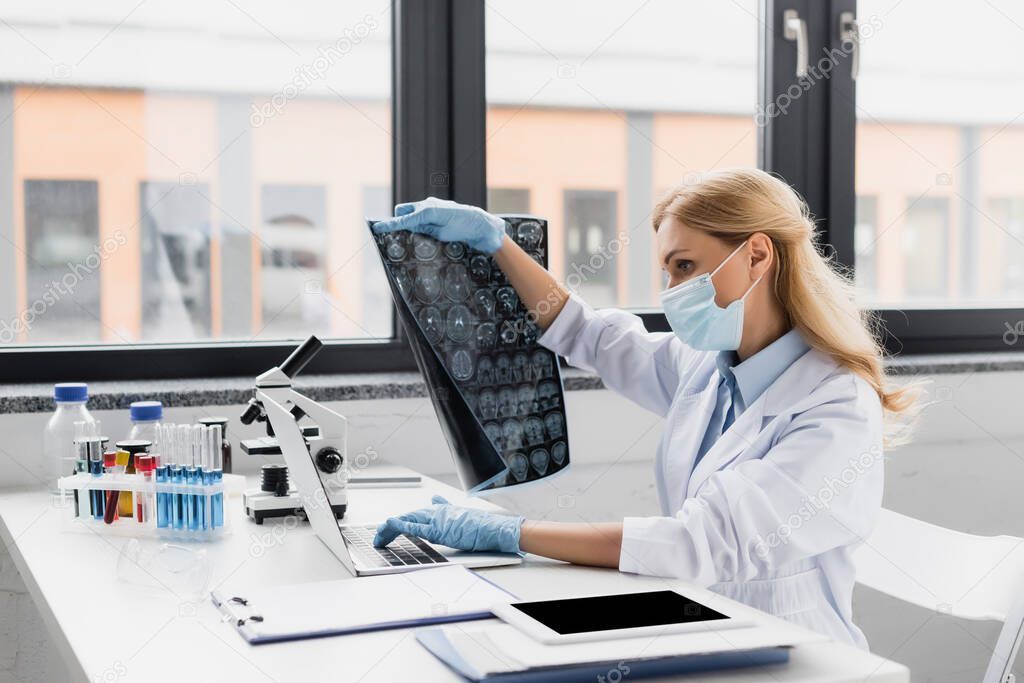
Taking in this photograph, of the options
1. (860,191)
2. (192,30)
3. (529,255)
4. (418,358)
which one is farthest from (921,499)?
(192,30)

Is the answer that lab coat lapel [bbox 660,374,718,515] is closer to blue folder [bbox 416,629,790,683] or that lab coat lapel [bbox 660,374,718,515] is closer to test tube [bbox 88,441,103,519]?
blue folder [bbox 416,629,790,683]

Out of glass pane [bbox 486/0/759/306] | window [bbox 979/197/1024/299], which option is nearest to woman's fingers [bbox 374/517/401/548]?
glass pane [bbox 486/0/759/306]

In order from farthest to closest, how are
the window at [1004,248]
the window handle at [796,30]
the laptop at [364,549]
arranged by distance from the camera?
the window at [1004,248] → the window handle at [796,30] → the laptop at [364,549]

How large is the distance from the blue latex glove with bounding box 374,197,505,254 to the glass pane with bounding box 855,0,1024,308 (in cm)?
142

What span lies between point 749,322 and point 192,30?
1.29 meters

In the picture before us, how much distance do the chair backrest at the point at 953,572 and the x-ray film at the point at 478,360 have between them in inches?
19.9

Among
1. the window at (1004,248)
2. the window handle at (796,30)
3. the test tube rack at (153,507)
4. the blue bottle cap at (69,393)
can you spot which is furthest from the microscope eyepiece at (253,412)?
the window at (1004,248)

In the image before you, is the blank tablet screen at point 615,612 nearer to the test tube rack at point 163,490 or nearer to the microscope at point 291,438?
the microscope at point 291,438

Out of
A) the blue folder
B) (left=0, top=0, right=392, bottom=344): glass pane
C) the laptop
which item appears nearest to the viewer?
the blue folder

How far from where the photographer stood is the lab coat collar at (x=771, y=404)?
1.52 metres

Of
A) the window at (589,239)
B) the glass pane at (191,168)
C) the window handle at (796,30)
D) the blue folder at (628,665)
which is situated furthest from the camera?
the window handle at (796,30)

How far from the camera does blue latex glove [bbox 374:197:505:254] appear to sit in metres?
1.62

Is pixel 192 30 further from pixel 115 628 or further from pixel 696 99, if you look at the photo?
pixel 115 628

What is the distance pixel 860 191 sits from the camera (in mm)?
2775
